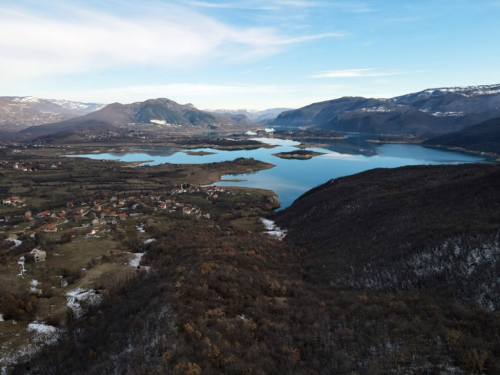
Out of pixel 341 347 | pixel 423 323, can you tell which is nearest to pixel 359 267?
pixel 423 323

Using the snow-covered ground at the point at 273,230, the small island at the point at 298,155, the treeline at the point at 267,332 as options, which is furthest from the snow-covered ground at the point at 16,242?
the small island at the point at 298,155

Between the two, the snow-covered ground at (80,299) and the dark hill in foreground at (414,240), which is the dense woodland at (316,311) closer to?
the dark hill in foreground at (414,240)

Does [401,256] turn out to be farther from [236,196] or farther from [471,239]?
[236,196]

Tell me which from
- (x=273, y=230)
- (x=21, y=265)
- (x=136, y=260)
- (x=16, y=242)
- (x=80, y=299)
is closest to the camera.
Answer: (x=80, y=299)

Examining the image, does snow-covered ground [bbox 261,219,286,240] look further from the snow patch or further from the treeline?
the treeline

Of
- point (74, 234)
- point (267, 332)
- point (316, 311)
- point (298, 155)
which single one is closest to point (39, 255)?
point (74, 234)

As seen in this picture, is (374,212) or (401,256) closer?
(401,256)

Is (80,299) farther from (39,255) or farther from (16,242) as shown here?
(16,242)
